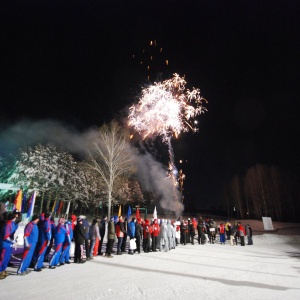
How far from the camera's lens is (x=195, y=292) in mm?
5461

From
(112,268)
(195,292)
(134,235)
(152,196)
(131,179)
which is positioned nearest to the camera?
(195,292)

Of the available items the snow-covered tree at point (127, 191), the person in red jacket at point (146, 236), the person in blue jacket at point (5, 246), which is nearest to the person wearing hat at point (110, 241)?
the person in red jacket at point (146, 236)

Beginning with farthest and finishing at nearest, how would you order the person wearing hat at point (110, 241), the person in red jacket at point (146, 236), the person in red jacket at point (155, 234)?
the person in red jacket at point (155, 234)
the person in red jacket at point (146, 236)
the person wearing hat at point (110, 241)

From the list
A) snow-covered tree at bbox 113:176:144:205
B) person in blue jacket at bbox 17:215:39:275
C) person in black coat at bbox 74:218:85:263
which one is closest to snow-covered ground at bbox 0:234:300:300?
person in blue jacket at bbox 17:215:39:275

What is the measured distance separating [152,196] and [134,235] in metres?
32.4

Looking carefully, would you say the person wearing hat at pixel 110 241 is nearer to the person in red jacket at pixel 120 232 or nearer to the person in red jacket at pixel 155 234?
the person in red jacket at pixel 120 232

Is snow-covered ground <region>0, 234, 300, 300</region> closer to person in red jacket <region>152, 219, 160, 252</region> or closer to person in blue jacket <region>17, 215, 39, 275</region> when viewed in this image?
person in blue jacket <region>17, 215, 39, 275</region>

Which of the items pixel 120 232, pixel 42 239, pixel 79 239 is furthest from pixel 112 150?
pixel 42 239

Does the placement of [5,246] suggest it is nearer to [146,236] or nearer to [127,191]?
[146,236]

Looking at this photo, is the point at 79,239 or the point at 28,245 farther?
the point at 79,239

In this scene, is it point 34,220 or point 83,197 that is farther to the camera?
point 83,197

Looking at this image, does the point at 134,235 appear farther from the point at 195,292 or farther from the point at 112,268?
the point at 195,292

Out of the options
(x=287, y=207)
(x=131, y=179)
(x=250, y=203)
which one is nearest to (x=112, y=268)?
(x=131, y=179)

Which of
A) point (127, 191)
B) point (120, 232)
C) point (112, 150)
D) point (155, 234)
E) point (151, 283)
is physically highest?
point (112, 150)
